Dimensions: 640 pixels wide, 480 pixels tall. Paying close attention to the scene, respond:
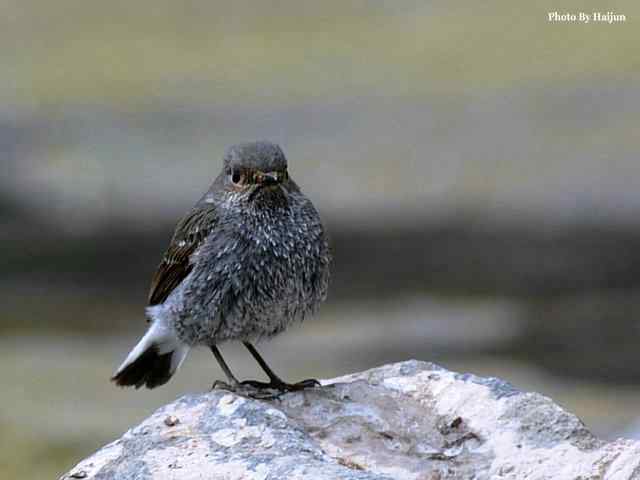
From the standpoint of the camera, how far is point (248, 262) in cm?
642

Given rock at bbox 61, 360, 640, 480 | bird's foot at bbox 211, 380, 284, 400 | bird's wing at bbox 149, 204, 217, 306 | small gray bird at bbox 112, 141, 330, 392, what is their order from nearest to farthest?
rock at bbox 61, 360, 640, 480 < bird's foot at bbox 211, 380, 284, 400 < small gray bird at bbox 112, 141, 330, 392 < bird's wing at bbox 149, 204, 217, 306

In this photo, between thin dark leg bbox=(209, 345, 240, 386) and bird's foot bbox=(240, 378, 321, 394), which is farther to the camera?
thin dark leg bbox=(209, 345, 240, 386)

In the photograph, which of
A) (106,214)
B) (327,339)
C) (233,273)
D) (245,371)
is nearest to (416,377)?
(233,273)

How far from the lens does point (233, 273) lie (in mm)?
6418

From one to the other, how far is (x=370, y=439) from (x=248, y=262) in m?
1.03

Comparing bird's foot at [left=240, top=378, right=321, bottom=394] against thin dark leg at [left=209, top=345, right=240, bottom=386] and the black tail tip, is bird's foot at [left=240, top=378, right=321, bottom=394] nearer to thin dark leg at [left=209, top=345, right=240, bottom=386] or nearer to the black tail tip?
thin dark leg at [left=209, top=345, right=240, bottom=386]

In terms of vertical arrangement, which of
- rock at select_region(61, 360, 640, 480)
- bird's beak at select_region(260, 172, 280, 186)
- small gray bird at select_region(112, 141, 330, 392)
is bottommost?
rock at select_region(61, 360, 640, 480)

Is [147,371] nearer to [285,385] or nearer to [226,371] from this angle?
[226,371]

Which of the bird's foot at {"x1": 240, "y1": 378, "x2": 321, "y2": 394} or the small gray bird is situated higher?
the small gray bird

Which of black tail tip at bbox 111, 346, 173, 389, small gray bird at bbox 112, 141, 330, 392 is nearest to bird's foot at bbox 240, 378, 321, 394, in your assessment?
small gray bird at bbox 112, 141, 330, 392

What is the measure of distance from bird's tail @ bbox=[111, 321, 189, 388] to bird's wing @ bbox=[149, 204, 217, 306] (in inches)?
10.1

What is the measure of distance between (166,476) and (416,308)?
7667 millimetres

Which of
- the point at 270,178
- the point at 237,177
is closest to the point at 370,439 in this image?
the point at 270,178

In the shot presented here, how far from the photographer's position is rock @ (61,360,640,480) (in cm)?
533
